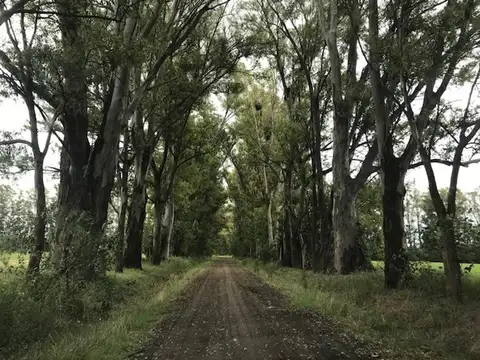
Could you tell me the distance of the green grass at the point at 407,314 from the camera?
638 centimetres

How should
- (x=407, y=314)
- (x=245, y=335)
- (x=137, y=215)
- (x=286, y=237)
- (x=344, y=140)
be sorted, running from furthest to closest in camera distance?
(x=286, y=237) < (x=137, y=215) < (x=344, y=140) < (x=407, y=314) < (x=245, y=335)

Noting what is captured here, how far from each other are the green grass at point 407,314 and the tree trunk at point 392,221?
0.61m

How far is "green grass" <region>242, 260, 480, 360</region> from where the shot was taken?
20.9 feet

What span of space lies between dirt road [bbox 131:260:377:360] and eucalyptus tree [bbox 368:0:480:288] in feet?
13.6

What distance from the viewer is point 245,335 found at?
25.0 feet

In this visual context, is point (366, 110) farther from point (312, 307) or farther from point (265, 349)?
point (265, 349)

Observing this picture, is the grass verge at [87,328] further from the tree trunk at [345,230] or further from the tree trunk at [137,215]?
the tree trunk at [137,215]

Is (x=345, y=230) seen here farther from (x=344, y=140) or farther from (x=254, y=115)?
(x=254, y=115)

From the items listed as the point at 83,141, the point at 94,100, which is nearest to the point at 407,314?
the point at 83,141

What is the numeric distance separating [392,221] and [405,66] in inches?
179

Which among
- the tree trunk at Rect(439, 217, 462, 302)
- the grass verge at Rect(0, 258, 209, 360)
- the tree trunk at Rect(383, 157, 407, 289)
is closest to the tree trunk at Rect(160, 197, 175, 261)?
the grass verge at Rect(0, 258, 209, 360)

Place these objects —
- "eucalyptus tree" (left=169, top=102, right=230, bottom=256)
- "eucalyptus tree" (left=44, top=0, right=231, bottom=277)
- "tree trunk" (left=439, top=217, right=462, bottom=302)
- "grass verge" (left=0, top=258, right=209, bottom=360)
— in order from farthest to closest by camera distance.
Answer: "eucalyptus tree" (left=169, top=102, right=230, bottom=256) → "eucalyptus tree" (left=44, top=0, right=231, bottom=277) → "tree trunk" (left=439, top=217, right=462, bottom=302) → "grass verge" (left=0, top=258, right=209, bottom=360)

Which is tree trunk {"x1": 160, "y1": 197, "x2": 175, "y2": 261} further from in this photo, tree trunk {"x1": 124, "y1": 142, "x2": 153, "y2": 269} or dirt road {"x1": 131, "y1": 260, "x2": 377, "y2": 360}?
dirt road {"x1": 131, "y1": 260, "x2": 377, "y2": 360}

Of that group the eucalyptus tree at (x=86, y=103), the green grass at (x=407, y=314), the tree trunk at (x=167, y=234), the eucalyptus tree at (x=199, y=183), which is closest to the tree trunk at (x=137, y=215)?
the eucalyptus tree at (x=199, y=183)
